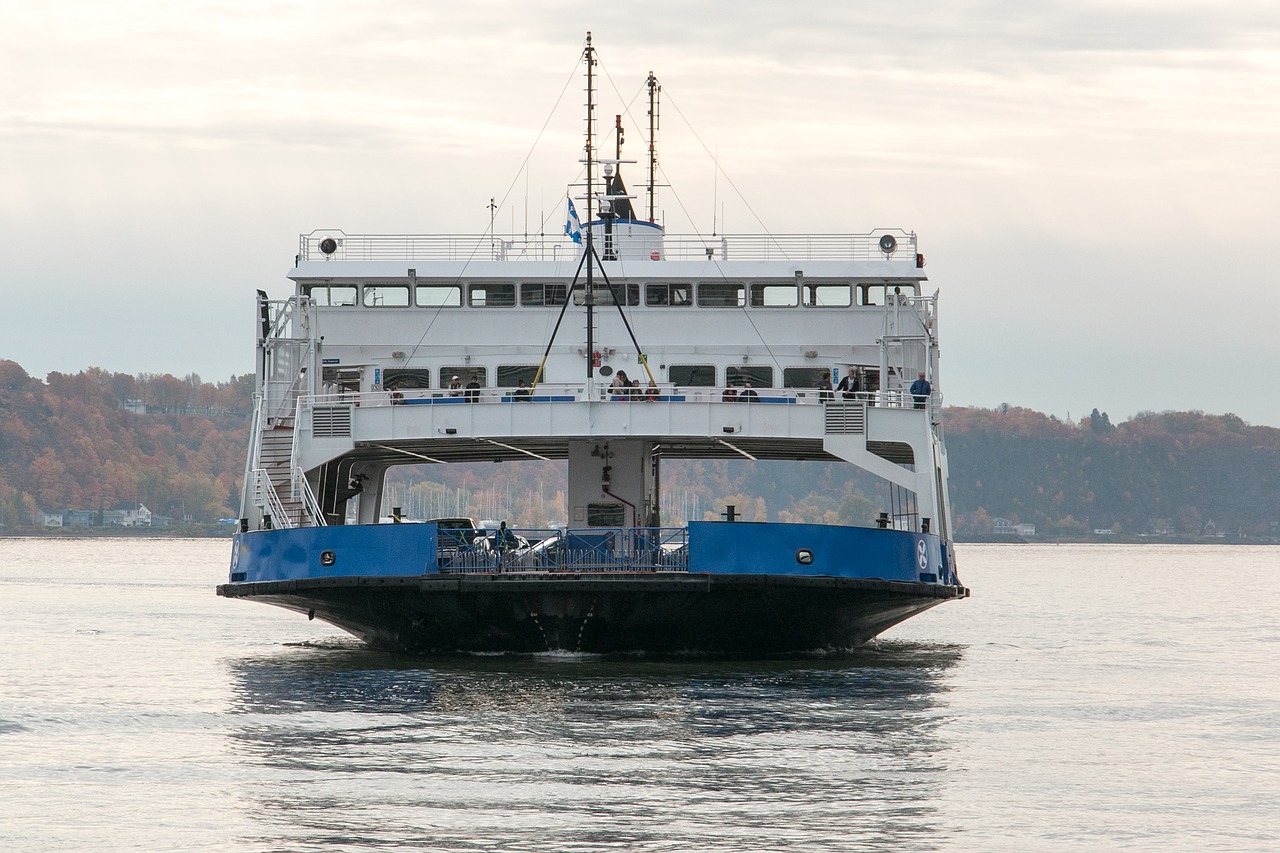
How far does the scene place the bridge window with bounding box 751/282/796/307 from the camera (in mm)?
28438

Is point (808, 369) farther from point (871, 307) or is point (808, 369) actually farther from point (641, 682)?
point (641, 682)

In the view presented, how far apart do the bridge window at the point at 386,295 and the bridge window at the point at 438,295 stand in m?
0.22

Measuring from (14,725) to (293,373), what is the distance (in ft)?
34.0

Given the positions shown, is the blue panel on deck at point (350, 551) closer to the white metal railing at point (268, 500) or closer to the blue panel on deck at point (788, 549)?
the white metal railing at point (268, 500)

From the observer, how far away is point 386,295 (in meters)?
28.6

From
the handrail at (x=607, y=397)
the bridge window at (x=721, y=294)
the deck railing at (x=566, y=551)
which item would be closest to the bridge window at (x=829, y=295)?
the bridge window at (x=721, y=294)

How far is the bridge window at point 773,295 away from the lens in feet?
93.3

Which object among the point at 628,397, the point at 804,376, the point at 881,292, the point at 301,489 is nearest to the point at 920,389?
the point at 804,376

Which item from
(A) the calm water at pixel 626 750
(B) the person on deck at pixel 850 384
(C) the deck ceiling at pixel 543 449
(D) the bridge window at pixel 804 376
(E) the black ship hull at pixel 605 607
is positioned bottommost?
(A) the calm water at pixel 626 750

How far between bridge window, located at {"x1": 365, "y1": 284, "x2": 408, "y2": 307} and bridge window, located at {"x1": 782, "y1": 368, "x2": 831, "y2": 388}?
633 centimetres

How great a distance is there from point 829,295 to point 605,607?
8674 millimetres

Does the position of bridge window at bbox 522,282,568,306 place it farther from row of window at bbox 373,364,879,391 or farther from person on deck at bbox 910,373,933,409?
person on deck at bbox 910,373,933,409

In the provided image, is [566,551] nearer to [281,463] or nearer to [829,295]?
[281,463]

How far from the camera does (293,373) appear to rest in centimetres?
2788
